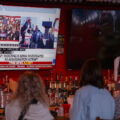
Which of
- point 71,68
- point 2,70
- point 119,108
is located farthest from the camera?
point 71,68

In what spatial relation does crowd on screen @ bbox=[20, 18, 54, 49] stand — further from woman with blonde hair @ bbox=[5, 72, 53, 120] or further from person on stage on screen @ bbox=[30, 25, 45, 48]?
woman with blonde hair @ bbox=[5, 72, 53, 120]

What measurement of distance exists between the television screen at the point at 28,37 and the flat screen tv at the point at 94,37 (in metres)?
0.31

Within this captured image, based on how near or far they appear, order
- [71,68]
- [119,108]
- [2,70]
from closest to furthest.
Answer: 1. [119,108]
2. [2,70]
3. [71,68]

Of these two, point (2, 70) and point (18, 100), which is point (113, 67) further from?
point (18, 100)

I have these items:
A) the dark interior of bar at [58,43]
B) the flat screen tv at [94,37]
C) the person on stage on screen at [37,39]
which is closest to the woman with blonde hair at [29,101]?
the dark interior of bar at [58,43]

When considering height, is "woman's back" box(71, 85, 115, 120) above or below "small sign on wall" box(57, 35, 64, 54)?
below

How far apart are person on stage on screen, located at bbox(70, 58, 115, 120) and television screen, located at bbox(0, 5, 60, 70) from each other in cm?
190

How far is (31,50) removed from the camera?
16.6 ft

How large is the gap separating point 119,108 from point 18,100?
1247 millimetres

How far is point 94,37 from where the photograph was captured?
17.9 ft

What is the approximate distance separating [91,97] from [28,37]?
81.6 inches

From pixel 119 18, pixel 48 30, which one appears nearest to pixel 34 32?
pixel 48 30

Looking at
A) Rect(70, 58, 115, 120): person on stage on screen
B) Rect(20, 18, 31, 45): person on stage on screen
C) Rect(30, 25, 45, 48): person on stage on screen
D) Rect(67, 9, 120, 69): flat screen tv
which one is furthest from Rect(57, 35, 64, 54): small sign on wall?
Rect(70, 58, 115, 120): person on stage on screen

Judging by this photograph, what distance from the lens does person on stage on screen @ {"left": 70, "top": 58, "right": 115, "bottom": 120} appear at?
3.22 metres
